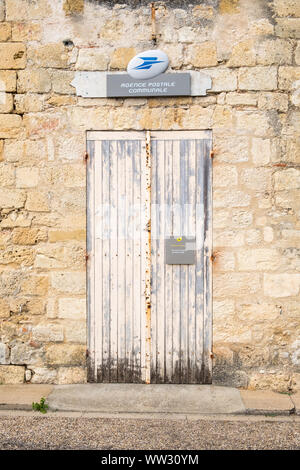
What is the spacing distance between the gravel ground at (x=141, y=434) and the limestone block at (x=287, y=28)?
3.56 m

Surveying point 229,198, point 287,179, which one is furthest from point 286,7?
point 229,198

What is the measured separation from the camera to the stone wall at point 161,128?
4.54m

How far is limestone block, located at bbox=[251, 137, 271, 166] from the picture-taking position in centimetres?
455

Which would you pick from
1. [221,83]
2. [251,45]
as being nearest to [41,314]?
[221,83]

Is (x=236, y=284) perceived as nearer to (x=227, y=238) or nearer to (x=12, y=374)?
(x=227, y=238)

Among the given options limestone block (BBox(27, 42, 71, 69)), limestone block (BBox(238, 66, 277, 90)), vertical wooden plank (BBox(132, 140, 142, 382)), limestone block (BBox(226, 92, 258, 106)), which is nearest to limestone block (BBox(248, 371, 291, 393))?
vertical wooden plank (BBox(132, 140, 142, 382))

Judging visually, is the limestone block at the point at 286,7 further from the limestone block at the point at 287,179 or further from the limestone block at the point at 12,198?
the limestone block at the point at 12,198

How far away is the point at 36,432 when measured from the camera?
3705 mm

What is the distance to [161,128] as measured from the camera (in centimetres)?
460

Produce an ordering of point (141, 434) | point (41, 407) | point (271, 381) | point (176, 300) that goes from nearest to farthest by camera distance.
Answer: point (141, 434) < point (41, 407) < point (271, 381) < point (176, 300)

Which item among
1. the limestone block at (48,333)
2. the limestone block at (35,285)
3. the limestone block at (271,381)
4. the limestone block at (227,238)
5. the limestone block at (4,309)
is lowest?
the limestone block at (271,381)

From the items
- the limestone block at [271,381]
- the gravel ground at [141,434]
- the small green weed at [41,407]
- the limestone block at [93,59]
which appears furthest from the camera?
the limestone block at [93,59]

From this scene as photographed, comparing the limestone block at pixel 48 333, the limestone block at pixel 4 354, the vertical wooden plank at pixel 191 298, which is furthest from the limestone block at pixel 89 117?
the limestone block at pixel 4 354

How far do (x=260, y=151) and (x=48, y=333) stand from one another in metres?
2.74
